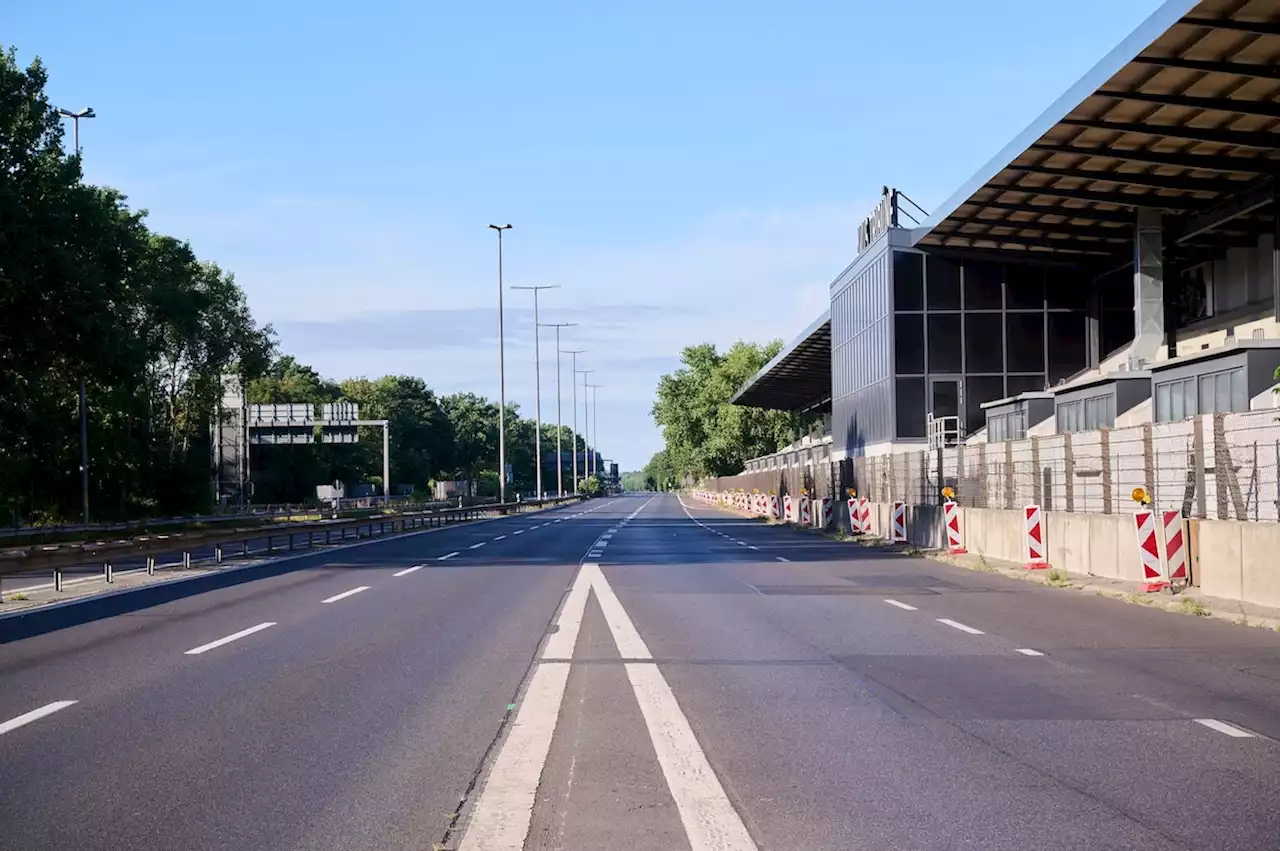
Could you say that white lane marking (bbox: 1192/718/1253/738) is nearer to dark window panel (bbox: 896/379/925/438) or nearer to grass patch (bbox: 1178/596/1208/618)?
grass patch (bbox: 1178/596/1208/618)

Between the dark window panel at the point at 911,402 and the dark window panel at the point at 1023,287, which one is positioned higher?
the dark window panel at the point at 1023,287

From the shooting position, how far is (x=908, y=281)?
52.2m

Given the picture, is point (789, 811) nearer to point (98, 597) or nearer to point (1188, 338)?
point (98, 597)

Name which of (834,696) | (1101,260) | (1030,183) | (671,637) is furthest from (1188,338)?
(834,696)

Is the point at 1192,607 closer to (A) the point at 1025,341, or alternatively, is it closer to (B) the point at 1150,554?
(B) the point at 1150,554

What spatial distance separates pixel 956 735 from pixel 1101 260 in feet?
151

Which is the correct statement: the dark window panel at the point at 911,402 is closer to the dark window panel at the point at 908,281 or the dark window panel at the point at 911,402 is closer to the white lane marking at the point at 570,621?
the dark window panel at the point at 908,281

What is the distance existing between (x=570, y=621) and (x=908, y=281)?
129 feet

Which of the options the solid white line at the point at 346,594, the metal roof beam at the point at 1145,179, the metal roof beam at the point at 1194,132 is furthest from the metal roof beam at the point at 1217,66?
the solid white line at the point at 346,594

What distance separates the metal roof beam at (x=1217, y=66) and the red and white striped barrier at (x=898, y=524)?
44.4 ft

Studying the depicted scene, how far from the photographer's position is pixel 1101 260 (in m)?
50.7

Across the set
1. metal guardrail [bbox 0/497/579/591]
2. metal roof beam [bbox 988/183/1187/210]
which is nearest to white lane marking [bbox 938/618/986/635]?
metal guardrail [bbox 0/497/579/591]

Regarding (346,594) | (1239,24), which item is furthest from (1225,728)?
(1239,24)

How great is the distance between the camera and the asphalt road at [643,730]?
6.19m
